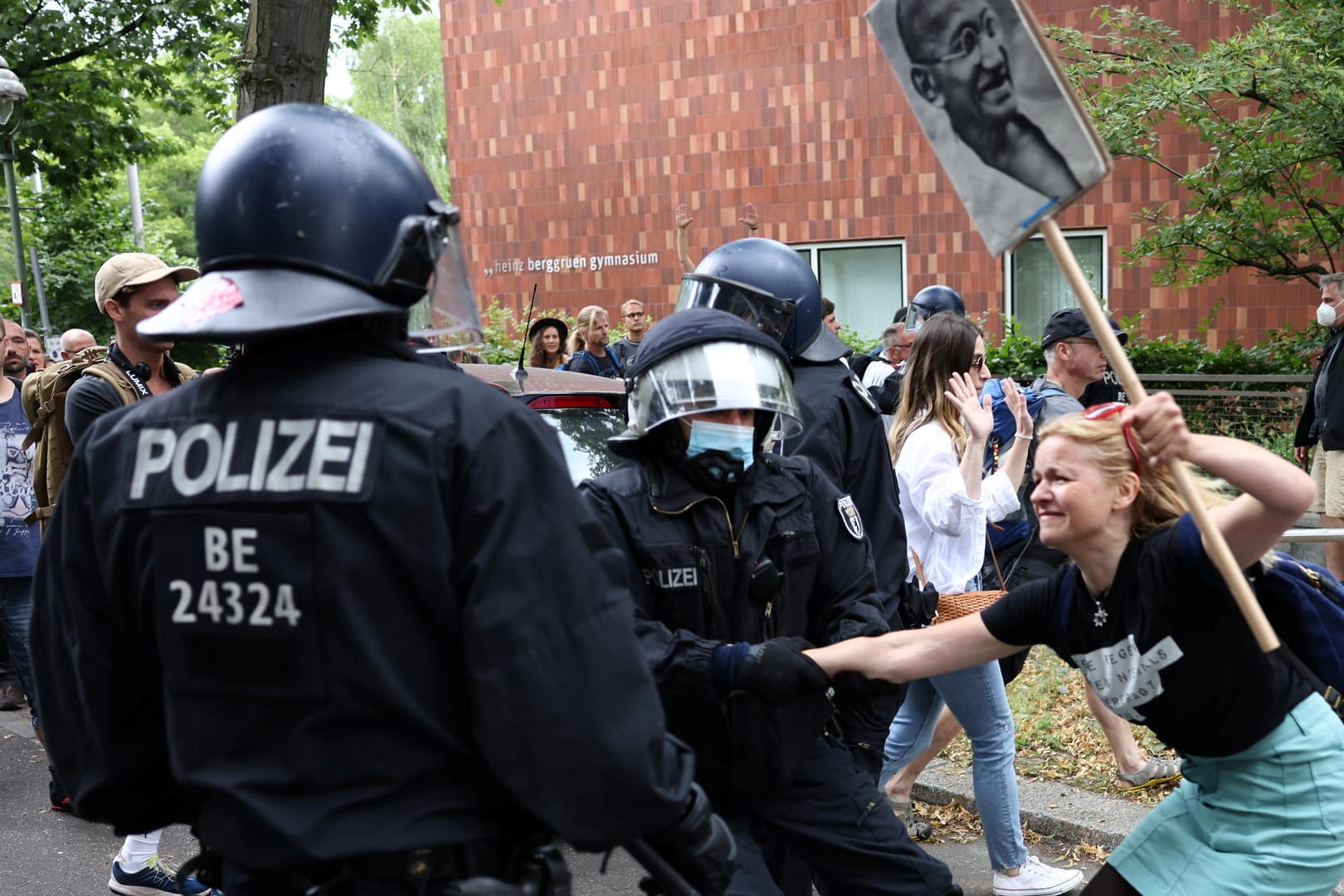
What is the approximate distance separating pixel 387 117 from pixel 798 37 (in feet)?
94.6

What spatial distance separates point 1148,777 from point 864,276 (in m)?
11.0

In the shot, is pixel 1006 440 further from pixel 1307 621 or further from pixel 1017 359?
pixel 1017 359

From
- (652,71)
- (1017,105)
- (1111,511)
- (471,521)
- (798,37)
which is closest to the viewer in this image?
(471,521)

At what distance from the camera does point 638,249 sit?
17062 mm

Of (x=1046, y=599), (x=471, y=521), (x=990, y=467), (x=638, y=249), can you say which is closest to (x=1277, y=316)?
(x=638, y=249)

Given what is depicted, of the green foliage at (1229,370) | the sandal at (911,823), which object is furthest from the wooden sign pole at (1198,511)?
the green foliage at (1229,370)

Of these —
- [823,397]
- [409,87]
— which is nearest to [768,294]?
[823,397]

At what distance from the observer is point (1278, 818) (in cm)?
279

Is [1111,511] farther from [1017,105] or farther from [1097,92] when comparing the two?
[1097,92]

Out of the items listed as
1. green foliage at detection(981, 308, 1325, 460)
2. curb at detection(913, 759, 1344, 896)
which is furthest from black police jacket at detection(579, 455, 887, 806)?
green foliage at detection(981, 308, 1325, 460)

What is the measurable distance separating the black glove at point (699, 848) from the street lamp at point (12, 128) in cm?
1330

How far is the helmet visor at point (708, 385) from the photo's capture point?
10.2ft

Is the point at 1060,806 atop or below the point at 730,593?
below

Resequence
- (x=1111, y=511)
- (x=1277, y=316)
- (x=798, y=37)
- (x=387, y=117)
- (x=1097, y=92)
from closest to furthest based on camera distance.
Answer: (x=1111, y=511)
(x=1097, y=92)
(x=1277, y=316)
(x=798, y=37)
(x=387, y=117)
